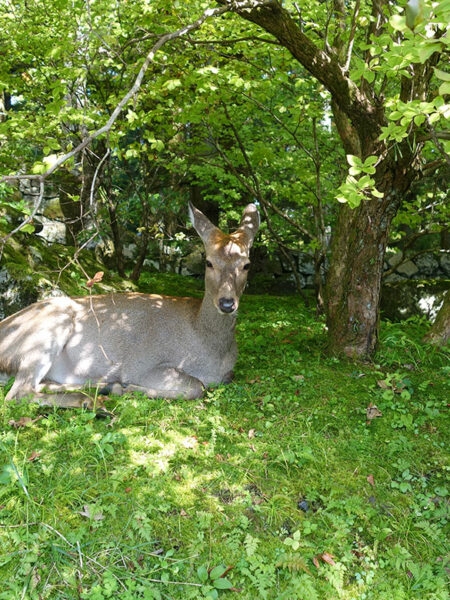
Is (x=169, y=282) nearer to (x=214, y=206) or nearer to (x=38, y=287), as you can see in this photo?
(x=214, y=206)

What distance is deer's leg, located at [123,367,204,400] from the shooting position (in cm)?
512

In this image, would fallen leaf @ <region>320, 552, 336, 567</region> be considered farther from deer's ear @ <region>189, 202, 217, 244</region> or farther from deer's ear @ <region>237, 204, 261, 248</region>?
deer's ear @ <region>189, 202, 217, 244</region>

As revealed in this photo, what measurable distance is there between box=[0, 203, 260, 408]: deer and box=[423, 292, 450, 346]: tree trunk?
272cm

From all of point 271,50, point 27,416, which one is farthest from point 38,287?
point 271,50

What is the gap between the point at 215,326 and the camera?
5.54 m

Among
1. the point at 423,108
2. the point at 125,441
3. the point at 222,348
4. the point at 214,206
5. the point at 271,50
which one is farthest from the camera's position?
the point at 214,206

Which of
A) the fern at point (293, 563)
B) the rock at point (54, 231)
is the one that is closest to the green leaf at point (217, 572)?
the fern at point (293, 563)

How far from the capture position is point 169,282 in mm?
12328

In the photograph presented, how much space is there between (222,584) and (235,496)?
0.76m

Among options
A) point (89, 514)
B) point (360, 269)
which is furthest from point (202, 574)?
point (360, 269)

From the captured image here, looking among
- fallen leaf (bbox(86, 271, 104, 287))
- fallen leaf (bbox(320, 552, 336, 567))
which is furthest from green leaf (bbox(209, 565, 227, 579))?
fallen leaf (bbox(86, 271, 104, 287))

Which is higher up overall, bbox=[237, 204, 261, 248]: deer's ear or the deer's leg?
bbox=[237, 204, 261, 248]: deer's ear

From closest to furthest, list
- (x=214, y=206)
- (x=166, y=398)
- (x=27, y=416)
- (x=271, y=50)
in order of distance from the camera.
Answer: (x=27, y=416)
(x=166, y=398)
(x=271, y=50)
(x=214, y=206)

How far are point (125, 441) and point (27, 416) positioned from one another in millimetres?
1075
